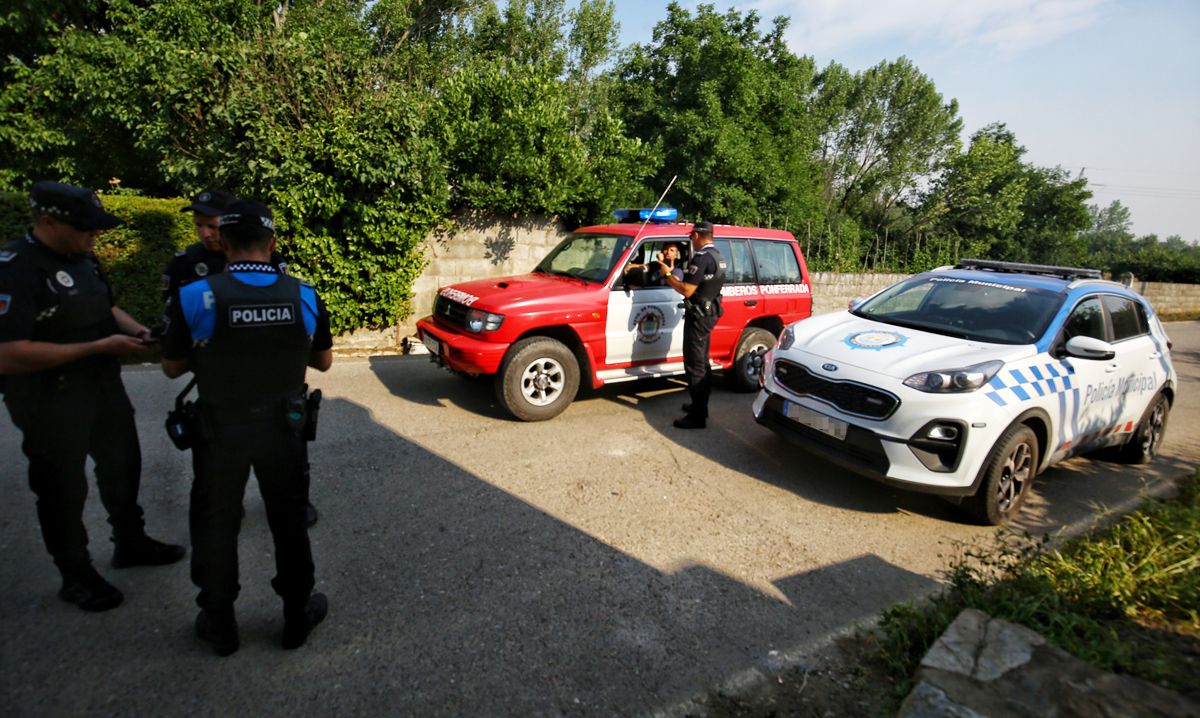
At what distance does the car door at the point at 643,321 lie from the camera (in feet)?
20.2

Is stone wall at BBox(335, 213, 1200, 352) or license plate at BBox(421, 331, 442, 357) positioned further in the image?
stone wall at BBox(335, 213, 1200, 352)

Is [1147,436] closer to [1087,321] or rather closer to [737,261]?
[1087,321]

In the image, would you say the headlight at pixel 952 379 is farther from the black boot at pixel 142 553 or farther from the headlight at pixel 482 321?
the black boot at pixel 142 553

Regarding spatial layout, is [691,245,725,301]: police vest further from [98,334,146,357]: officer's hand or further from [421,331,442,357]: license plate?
[98,334,146,357]: officer's hand

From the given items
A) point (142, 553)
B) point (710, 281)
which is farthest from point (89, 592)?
point (710, 281)

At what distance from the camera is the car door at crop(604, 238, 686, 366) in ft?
20.2

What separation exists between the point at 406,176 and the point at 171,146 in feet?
9.64

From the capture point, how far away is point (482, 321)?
562cm

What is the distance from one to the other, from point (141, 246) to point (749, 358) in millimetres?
7634

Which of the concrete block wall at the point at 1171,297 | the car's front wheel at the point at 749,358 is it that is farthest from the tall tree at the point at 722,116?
the concrete block wall at the point at 1171,297

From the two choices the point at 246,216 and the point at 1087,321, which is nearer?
the point at 246,216

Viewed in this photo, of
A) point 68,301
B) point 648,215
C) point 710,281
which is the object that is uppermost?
point 648,215

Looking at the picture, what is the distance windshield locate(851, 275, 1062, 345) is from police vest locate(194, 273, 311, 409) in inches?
181

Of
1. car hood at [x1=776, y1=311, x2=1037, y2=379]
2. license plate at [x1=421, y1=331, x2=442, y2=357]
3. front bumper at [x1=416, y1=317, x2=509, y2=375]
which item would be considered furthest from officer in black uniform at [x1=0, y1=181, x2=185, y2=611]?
car hood at [x1=776, y1=311, x2=1037, y2=379]
